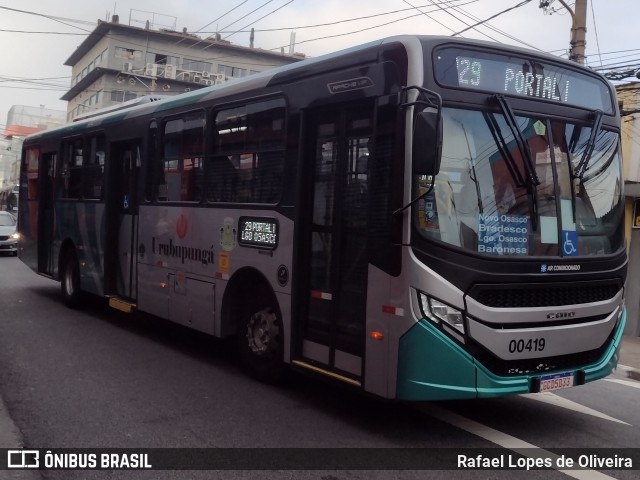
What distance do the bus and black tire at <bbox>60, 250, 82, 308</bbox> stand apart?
4.94m

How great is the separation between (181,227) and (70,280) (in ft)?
14.7

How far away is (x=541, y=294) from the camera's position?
17.3ft

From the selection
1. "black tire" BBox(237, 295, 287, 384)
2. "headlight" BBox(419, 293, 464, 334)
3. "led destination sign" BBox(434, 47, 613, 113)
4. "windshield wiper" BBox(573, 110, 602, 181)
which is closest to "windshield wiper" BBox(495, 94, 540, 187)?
"led destination sign" BBox(434, 47, 613, 113)

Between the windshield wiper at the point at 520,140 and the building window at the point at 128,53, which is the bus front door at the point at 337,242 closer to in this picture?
the windshield wiper at the point at 520,140

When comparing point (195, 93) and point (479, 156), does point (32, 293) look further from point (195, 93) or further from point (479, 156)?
point (479, 156)

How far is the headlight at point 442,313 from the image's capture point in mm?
4926

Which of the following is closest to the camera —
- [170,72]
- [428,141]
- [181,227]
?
[428,141]

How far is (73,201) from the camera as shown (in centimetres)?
1141

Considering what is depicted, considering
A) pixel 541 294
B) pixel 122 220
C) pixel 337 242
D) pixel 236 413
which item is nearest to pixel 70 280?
pixel 122 220

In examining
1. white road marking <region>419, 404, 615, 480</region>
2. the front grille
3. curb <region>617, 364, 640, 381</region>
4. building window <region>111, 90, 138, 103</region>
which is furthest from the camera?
building window <region>111, 90, 138, 103</region>

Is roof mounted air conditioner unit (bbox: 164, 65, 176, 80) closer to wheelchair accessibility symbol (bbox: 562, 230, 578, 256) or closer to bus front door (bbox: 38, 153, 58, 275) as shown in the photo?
bus front door (bbox: 38, 153, 58, 275)

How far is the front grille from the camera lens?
5.01m

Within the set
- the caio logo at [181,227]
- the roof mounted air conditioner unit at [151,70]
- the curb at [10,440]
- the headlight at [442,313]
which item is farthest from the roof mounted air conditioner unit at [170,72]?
the headlight at [442,313]

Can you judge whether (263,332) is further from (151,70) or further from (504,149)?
(151,70)
